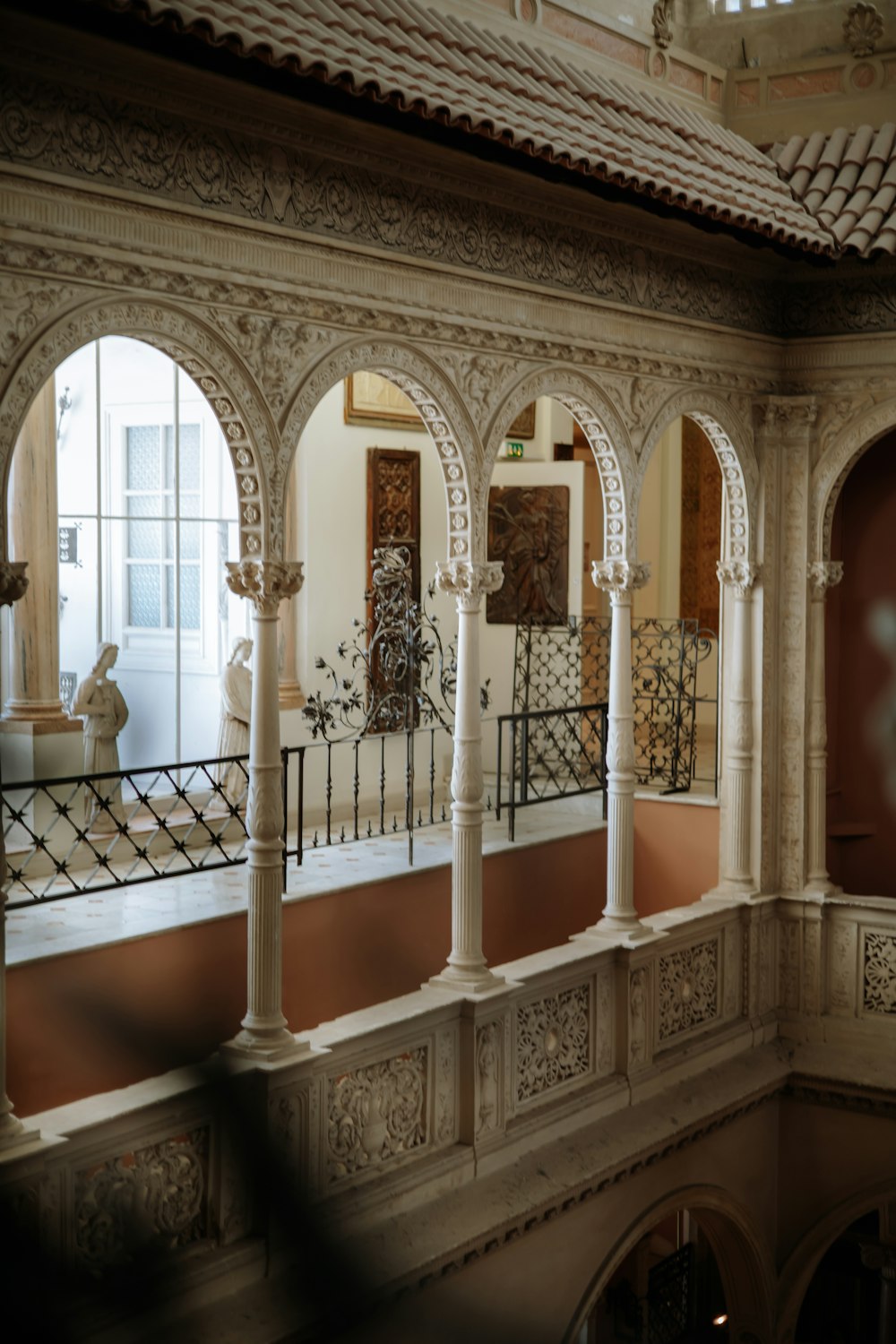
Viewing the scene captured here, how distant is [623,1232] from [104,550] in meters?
6.41

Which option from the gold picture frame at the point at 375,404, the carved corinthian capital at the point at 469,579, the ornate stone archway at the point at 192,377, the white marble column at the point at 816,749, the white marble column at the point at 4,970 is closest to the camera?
the white marble column at the point at 4,970

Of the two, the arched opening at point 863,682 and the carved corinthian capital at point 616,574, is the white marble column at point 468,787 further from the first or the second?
the arched opening at point 863,682

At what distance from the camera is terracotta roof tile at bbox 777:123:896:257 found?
25.3ft

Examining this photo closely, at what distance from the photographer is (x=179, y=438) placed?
1130cm

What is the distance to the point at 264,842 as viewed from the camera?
224 inches

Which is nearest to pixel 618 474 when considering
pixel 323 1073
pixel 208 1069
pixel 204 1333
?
pixel 323 1073

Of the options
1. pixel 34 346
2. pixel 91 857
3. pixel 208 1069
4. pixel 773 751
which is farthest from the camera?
pixel 91 857

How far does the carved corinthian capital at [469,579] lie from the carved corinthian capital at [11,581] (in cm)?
232

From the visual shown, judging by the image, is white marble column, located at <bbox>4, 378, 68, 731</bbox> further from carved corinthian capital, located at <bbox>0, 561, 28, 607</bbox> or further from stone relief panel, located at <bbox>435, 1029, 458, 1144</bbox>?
carved corinthian capital, located at <bbox>0, 561, 28, 607</bbox>

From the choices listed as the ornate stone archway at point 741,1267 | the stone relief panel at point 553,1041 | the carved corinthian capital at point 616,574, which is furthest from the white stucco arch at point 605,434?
the ornate stone archway at point 741,1267

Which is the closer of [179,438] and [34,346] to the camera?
[34,346]

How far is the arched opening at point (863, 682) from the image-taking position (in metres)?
9.37

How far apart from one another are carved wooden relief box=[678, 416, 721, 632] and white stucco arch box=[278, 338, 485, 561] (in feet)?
27.7

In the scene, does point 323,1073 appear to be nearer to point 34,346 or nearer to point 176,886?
point 34,346
